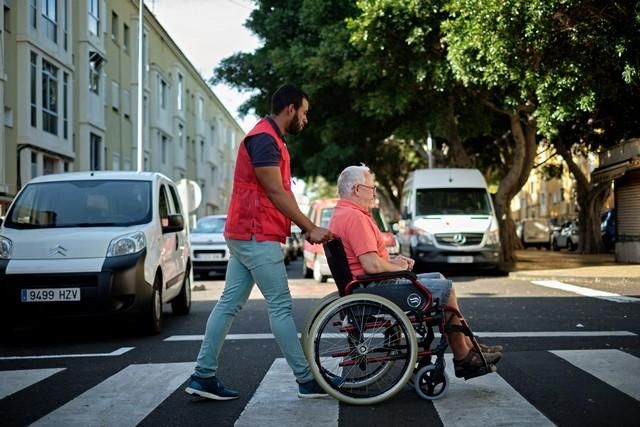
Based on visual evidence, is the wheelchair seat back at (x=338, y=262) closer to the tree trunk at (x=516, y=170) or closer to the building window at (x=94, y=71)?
the tree trunk at (x=516, y=170)

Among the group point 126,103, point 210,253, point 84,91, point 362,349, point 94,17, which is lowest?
point 362,349

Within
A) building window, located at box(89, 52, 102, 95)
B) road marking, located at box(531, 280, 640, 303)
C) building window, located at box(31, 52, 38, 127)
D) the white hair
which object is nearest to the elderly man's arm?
the white hair

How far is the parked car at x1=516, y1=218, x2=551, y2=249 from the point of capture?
48781mm

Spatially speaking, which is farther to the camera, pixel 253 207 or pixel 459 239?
pixel 459 239

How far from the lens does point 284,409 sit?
16.8 ft

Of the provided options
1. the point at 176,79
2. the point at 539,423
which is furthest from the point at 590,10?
the point at 176,79

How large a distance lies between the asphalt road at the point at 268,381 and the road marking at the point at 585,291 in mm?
2461

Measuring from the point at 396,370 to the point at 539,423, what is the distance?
37.8 inches

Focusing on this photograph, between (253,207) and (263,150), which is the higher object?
(263,150)

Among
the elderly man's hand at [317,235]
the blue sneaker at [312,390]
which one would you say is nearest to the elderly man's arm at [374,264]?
the elderly man's hand at [317,235]

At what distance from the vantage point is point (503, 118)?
28.3 m

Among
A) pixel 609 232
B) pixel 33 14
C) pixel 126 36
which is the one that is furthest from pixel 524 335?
pixel 126 36

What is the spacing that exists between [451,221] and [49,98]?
1362cm

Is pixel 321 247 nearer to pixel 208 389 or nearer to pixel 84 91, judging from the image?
pixel 208 389
